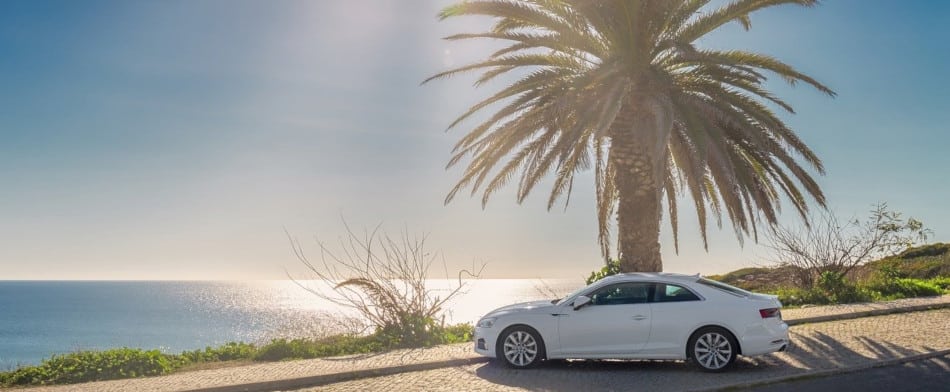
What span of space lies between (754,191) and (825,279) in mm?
5630

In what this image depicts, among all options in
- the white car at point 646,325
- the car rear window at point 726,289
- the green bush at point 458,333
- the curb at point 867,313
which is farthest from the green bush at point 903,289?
the white car at point 646,325

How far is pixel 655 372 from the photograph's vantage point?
33.2 feet

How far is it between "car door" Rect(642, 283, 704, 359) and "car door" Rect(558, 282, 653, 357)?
11 cm

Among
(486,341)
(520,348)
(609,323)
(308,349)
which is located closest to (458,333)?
(308,349)

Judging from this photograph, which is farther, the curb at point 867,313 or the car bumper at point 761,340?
the curb at point 867,313

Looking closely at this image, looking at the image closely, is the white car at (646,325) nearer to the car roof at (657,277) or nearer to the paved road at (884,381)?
the car roof at (657,277)

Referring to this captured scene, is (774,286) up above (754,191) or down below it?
below

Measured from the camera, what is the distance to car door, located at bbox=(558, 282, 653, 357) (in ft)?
33.3

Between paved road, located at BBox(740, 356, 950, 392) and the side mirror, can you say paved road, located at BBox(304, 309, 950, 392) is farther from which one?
the side mirror

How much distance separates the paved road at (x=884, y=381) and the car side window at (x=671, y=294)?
5.36ft

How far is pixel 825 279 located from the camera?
1969cm

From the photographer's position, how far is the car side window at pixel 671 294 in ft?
33.3

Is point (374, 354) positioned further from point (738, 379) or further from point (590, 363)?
point (738, 379)

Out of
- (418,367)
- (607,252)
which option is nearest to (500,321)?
(418,367)
